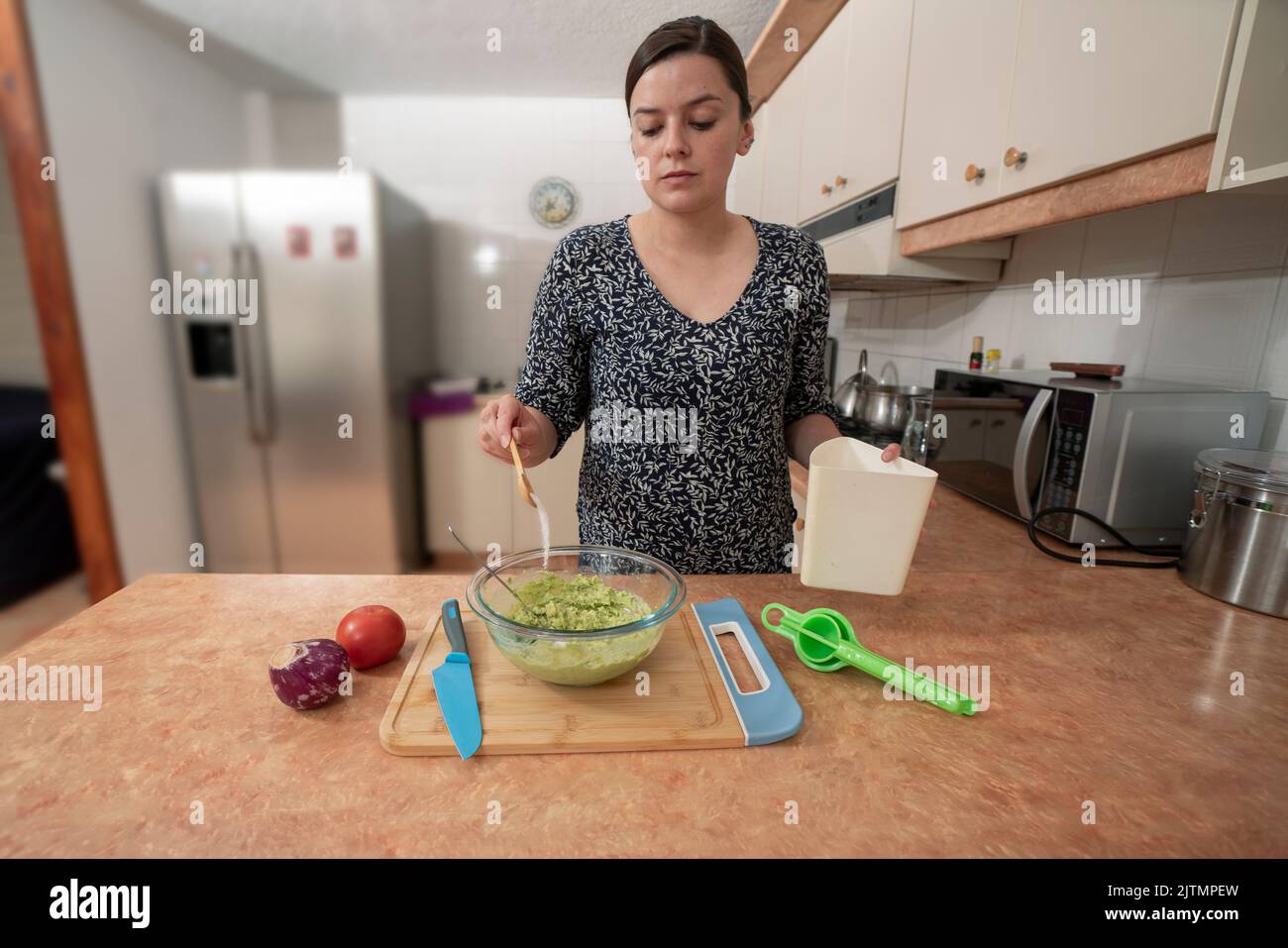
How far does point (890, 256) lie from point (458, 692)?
1368 mm

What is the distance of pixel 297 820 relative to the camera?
389 millimetres

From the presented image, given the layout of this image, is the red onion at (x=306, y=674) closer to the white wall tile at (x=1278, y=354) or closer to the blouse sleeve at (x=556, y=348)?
the blouse sleeve at (x=556, y=348)

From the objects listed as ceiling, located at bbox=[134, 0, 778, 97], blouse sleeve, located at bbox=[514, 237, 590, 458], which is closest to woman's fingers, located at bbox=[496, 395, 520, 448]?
blouse sleeve, located at bbox=[514, 237, 590, 458]

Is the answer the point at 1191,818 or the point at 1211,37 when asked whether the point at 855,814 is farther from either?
the point at 1211,37

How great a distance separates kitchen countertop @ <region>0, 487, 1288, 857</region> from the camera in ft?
1.26

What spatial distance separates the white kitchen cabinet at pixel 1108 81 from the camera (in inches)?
26.5

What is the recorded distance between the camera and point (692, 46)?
77 cm

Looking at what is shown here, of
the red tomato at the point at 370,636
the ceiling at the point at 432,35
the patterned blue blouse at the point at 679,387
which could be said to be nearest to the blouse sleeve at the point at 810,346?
the patterned blue blouse at the point at 679,387

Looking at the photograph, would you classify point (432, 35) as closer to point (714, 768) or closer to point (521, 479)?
point (521, 479)

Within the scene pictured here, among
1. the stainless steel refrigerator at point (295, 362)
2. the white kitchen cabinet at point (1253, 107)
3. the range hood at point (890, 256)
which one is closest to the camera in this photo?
the white kitchen cabinet at point (1253, 107)

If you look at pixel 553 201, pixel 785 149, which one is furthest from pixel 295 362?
pixel 785 149

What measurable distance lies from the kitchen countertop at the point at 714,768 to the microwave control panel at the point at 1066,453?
0.30m

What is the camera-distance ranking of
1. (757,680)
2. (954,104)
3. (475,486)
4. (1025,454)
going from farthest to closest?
(475,486) < (954,104) < (1025,454) < (757,680)
